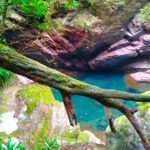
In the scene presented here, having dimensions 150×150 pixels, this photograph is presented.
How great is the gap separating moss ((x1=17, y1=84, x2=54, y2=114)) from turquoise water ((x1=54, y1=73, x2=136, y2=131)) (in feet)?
9.98

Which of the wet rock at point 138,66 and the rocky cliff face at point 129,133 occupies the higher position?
the rocky cliff face at point 129,133

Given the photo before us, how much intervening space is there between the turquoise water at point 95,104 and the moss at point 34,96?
3042 millimetres

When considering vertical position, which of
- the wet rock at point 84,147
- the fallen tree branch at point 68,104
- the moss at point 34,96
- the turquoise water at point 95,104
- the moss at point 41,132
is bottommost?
the turquoise water at point 95,104

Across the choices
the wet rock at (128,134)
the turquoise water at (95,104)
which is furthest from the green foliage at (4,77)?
the turquoise water at (95,104)

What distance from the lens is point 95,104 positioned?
10.3 m

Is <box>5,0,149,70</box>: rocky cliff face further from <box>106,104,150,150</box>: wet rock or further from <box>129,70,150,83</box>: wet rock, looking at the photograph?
<box>106,104,150,150</box>: wet rock

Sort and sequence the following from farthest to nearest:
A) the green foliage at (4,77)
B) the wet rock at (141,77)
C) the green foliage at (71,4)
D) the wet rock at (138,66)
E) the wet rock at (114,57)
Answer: the wet rock at (138,66) < the wet rock at (114,57) < the wet rock at (141,77) < the green foliage at (71,4) < the green foliage at (4,77)

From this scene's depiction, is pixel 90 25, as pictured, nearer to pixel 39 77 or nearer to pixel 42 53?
pixel 42 53

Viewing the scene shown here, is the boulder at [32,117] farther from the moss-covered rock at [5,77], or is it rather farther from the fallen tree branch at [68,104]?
the fallen tree branch at [68,104]

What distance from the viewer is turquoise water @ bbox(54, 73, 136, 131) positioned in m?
9.00

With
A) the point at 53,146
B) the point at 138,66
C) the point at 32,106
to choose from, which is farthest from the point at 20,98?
the point at 138,66

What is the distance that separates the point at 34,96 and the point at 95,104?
4930mm

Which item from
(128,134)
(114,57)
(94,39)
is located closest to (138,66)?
(114,57)

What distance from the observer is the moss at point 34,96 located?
541 cm
